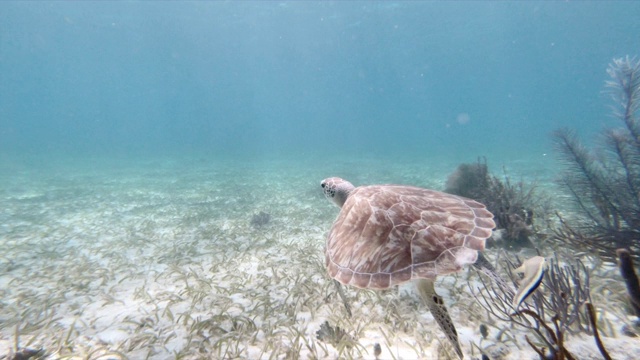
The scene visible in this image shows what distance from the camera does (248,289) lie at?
3996 millimetres

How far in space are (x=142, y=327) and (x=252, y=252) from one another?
8.56 ft

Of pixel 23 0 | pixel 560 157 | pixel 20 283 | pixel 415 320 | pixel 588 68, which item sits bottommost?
pixel 20 283

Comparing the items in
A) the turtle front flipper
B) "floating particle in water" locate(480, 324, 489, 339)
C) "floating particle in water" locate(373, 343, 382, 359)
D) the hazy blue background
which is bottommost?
"floating particle in water" locate(373, 343, 382, 359)

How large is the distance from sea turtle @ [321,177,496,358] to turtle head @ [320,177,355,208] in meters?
0.84

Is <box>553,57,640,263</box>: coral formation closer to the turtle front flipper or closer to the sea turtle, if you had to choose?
the sea turtle

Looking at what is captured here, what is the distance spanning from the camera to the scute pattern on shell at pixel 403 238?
7.13 ft

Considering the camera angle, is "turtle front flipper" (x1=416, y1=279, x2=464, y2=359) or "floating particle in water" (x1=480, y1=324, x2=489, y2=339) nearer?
"turtle front flipper" (x1=416, y1=279, x2=464, y2=359)

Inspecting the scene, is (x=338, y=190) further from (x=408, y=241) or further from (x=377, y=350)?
(x=377, y=350)

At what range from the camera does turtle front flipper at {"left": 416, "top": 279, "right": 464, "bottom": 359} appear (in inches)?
82.1

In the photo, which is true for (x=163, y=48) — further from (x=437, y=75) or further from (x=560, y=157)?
(x=437, y=75)

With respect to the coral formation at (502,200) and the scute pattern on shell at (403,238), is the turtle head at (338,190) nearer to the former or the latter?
the scute pattern on shell at (403,238)

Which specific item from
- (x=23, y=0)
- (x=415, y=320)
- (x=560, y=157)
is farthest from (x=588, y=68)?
(x=23, y=0)

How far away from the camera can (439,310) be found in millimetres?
2135

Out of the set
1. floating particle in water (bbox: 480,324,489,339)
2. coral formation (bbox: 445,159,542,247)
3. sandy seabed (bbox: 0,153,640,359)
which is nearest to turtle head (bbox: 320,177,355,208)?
sandy seabed (bbox: 0,153,640,359)
